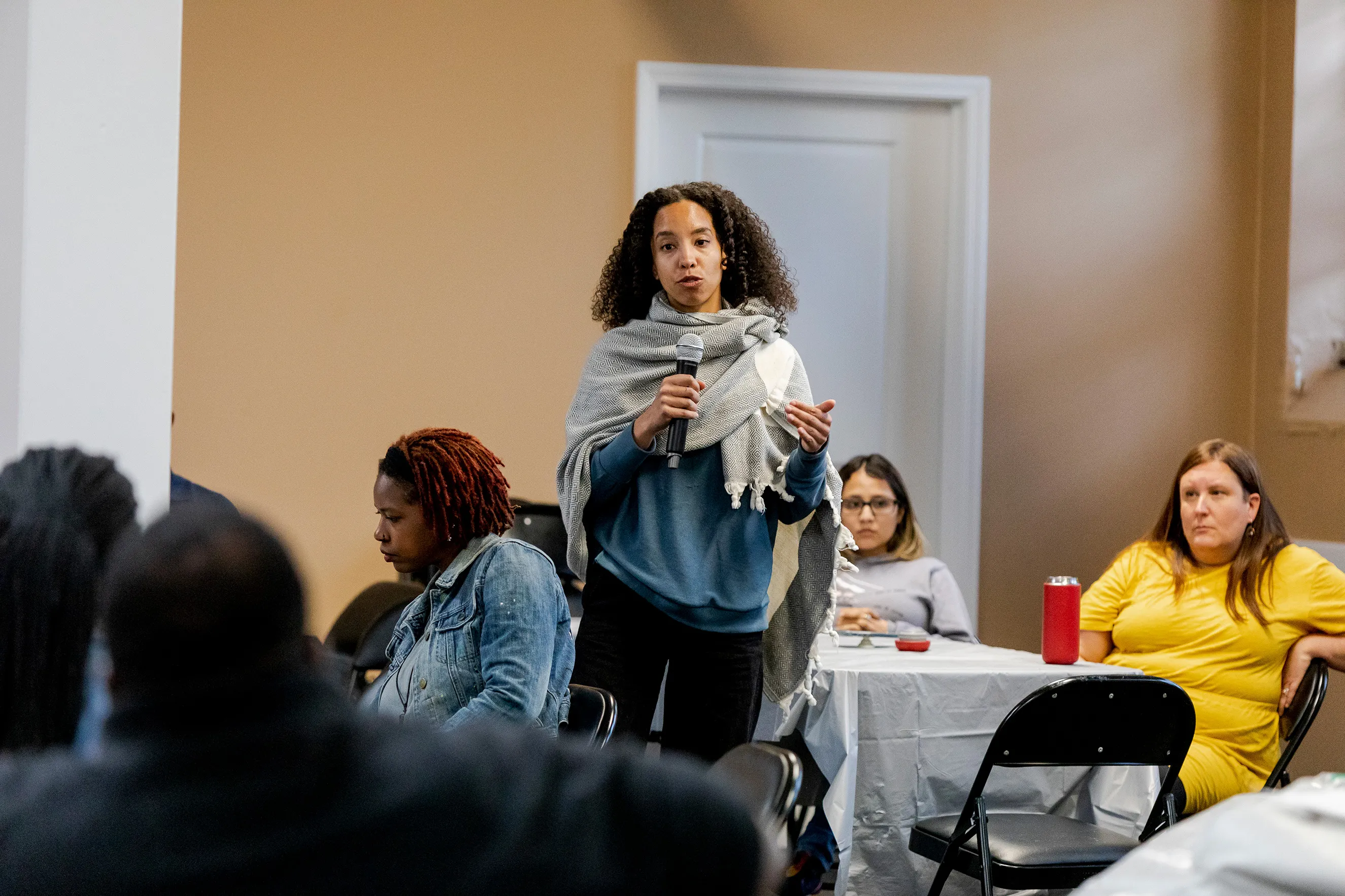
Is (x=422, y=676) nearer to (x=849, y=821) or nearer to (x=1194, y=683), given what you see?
(x=849, y=821)

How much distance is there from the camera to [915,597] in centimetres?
368

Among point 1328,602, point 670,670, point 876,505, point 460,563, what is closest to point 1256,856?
point 460,563

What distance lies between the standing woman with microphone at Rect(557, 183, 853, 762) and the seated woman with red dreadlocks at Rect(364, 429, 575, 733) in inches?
10.4

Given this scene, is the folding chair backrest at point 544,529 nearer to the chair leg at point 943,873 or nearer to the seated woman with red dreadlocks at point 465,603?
the chair leg at point 943,873

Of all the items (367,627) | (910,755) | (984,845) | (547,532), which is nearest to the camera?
(984,845)

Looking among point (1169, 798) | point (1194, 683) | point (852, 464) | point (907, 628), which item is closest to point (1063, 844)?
point (1169, 798)

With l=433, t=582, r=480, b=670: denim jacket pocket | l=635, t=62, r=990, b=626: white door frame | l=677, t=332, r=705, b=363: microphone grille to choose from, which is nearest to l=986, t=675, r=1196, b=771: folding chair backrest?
l=677, t=332, r=705, b=363: microphone grille

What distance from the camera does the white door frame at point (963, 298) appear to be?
14.4 ft

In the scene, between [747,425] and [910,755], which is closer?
[747,425]

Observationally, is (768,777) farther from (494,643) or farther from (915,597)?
(915,597)

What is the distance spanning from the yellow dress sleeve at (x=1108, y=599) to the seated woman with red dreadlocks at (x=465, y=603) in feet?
5.71

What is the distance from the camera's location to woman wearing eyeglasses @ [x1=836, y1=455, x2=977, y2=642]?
3658 millimetres

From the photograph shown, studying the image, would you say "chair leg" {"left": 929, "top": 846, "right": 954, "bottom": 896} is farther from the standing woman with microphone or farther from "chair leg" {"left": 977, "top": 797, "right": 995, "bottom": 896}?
the standing woman with microphone

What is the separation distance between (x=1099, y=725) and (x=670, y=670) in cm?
86
